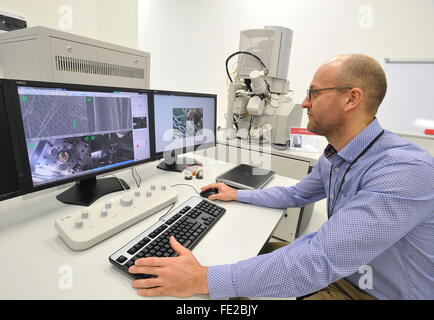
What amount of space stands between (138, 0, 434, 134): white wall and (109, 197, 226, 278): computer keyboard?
7.77 feet

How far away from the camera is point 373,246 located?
0.58 metres

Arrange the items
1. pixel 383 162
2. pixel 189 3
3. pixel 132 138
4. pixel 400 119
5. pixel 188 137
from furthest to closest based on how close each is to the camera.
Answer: pixel 189 3 < pixel 400 119 < pixel 188 137 < pixel 132 138 < pixel 383 162

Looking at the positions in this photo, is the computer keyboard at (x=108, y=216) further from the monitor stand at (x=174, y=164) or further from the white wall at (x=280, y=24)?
the white wall at (x=280, y=24)

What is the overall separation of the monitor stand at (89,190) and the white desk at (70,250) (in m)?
0.03

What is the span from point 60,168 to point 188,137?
654 millimetres

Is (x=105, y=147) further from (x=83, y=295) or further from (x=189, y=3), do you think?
(x=189, y=3)

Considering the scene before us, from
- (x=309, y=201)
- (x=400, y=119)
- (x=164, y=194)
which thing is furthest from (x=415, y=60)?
(x=164, y=194)

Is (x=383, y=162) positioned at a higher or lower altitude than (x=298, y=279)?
higher

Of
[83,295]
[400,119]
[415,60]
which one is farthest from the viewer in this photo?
[400,119]

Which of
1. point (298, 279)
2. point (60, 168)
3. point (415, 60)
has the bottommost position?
point (298, 279)

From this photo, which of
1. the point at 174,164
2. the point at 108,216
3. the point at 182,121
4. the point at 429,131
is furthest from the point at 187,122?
the point at 429,131

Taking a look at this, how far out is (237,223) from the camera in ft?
2.68

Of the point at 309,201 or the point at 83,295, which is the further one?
the point at 309,201

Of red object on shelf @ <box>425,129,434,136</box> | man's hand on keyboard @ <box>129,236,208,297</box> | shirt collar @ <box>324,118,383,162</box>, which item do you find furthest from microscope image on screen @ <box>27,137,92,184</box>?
red object on shelf @ <box>425,129,434,136</box>
